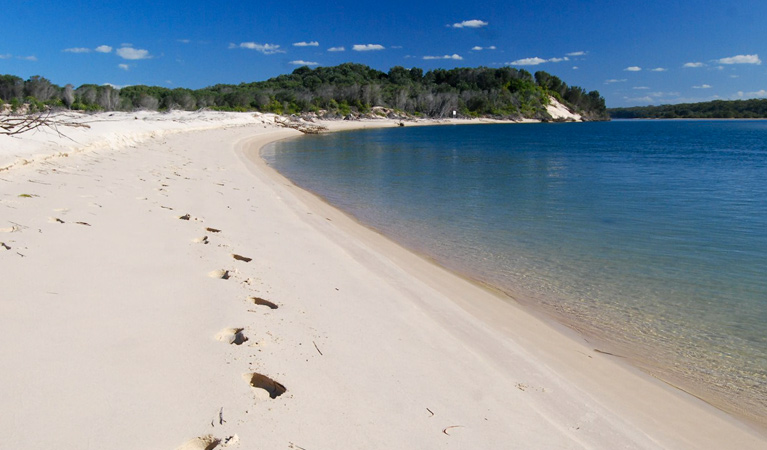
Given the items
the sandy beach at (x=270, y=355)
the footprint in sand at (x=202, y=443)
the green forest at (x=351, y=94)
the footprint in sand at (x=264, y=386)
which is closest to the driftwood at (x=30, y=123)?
the sandy beach at (x=270, y=355)

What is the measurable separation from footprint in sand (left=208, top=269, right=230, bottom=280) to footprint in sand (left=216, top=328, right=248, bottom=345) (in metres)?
1.13

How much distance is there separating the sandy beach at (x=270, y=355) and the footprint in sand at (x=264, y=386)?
11 mm

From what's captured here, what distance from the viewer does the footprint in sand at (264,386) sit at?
2488 mm

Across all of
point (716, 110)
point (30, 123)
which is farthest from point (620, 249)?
point (716, 110)

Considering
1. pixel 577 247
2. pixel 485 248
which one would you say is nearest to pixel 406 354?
pixel 485 248

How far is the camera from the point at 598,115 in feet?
522

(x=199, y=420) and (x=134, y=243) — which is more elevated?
(x=134, y=243)

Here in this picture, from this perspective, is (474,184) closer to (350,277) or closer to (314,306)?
(350,277)

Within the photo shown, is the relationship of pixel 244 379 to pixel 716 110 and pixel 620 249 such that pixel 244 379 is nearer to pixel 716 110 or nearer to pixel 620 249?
pixel 620 249

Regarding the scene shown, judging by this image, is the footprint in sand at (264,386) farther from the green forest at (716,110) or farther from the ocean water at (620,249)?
the green forest at (716,110)

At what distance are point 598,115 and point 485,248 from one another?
172157mm

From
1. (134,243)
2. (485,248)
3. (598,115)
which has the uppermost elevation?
(598,115)

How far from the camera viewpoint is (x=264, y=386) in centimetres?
257

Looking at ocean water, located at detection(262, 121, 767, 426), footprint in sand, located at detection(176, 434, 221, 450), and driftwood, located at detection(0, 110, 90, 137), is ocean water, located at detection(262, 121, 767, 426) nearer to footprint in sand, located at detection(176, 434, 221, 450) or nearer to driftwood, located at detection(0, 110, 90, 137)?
footprint in sand, located at detection(176, 434, 221, 450)
